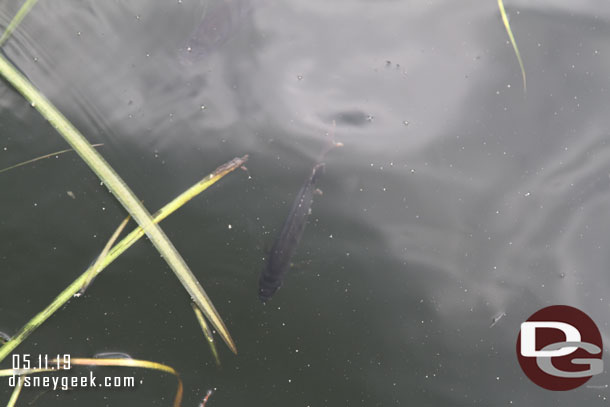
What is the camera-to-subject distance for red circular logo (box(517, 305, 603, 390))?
2.87 feet

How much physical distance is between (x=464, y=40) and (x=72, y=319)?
102 centimetres

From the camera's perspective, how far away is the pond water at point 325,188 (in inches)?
32.3

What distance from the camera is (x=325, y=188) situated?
0.84 metres

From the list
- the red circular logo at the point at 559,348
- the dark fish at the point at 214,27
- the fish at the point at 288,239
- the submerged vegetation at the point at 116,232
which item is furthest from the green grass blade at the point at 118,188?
the red circular logo at the point at 559,348

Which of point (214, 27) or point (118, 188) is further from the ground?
point (214, 27)

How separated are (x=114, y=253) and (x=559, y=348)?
98cm

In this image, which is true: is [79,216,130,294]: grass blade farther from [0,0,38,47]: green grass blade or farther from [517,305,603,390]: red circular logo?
[517,305,603,390]: red circular logo

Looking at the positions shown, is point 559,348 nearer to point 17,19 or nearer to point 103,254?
point 103,254

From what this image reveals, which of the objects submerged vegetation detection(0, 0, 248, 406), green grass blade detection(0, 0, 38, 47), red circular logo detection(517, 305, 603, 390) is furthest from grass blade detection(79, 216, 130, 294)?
red circular logo detection(517, 305, 603, 390)

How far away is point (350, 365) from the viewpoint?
34.0 inches

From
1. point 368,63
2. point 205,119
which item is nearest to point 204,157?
point 205,119

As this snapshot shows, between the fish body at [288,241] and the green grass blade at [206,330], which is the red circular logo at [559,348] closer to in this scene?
the fish body at [288,241]

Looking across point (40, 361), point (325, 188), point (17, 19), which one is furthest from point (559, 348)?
point (17, 19)

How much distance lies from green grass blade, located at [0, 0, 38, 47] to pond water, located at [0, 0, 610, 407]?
1 cm
